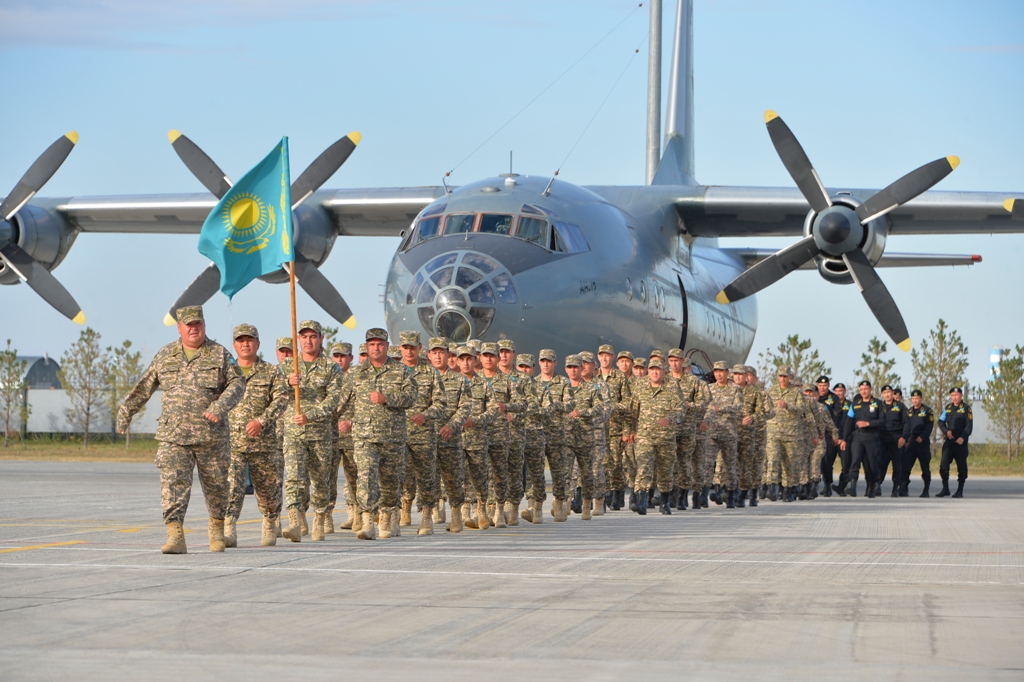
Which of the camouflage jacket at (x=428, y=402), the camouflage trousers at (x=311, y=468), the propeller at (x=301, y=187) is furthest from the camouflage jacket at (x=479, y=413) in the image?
the propeller at (x=301, y=187)

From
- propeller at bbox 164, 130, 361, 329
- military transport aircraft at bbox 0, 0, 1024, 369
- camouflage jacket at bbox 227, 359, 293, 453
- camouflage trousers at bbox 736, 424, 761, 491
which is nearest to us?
camouflage jacket at bbox 227, 359, 293, 453

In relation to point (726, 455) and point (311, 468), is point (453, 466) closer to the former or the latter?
point (311, 468)

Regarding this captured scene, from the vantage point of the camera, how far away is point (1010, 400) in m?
39.4

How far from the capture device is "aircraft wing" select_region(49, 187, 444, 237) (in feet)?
69.8

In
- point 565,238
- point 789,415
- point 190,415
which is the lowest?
point 190,415

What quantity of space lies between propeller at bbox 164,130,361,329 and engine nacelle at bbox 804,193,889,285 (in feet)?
22.4

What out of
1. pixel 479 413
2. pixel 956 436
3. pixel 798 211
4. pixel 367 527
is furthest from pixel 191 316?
pixel 956 436

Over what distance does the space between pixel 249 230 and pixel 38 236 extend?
454 inches

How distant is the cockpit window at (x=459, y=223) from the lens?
16.2 meters

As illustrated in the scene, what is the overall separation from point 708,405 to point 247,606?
1012 centimetres

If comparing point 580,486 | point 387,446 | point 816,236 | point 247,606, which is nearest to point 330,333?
point 816,236

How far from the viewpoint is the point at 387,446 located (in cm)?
1045

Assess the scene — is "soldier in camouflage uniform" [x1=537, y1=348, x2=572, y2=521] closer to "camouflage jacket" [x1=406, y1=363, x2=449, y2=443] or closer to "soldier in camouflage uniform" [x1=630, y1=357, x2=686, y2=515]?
"soldier in camouflage uniform" [x1=630, y1=357, x2=686, y2=515]

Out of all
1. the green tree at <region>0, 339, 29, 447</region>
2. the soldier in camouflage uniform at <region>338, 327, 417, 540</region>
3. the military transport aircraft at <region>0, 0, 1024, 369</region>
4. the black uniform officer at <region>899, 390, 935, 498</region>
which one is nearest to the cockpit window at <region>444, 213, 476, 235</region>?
the military transport aircraft at <region>0, 0, 1024, 369</region>
